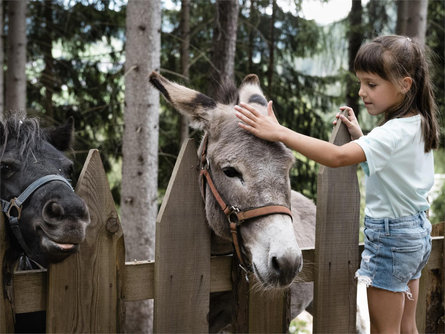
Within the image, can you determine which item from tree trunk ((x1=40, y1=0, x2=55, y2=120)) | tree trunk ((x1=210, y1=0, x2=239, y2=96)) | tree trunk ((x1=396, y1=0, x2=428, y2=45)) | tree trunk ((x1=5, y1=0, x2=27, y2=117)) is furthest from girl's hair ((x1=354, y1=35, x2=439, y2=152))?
tree trunk ((x1=40, y1=0, x2=55, y2=120))

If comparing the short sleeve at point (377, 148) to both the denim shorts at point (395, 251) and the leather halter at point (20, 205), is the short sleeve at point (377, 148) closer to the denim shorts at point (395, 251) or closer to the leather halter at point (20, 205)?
the denim shorts at point (395, 251)

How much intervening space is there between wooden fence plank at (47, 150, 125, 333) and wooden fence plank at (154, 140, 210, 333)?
0.75ft

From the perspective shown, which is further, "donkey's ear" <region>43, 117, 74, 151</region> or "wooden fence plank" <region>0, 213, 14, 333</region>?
"donkey's ear" <region>43, 117, 74, 151</region>

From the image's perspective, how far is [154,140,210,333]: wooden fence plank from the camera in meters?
2.76

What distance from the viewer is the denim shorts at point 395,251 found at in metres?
2.74

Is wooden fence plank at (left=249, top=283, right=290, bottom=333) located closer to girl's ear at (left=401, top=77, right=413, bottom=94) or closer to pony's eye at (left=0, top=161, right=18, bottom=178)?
girl's ear at (left=401, top=77, right=413, bottom=94)

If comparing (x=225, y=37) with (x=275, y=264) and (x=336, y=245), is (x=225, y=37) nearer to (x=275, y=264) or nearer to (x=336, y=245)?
(x=336, y=245)

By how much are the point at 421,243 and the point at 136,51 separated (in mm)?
3991

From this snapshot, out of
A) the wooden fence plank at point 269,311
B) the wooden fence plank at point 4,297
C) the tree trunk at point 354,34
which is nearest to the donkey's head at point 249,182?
the wooden fence plank at point 269,311

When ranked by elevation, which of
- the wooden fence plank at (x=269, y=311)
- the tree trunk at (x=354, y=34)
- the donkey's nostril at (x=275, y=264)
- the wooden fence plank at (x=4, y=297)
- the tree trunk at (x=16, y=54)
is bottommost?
the wooden fence plank at (x=269, y=311)

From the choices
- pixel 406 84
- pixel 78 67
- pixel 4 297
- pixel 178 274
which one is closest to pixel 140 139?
pixel 178 274

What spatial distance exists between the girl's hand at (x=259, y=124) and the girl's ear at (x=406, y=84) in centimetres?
73

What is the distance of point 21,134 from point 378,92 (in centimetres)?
214

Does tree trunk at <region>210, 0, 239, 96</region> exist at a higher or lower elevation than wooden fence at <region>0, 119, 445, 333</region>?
higher
